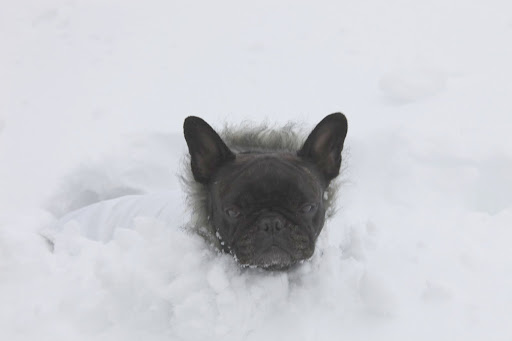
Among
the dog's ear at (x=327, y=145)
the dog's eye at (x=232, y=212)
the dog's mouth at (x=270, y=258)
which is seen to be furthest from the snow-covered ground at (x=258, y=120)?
the dog's ear at (x=327, y=145)

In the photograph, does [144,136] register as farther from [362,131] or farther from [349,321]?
[349,321]

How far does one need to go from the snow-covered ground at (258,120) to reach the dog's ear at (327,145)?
0.51m

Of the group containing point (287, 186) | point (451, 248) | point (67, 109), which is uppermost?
point (287, 186)

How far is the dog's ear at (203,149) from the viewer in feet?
9.92

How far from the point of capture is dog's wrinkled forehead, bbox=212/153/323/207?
290 cm

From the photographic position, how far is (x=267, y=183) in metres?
2.90

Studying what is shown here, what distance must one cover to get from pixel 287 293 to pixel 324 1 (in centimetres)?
510

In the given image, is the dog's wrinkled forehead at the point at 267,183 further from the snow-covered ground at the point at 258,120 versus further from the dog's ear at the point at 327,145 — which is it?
the snow-covered ground at the point at 258,120

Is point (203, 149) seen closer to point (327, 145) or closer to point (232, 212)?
point (232, 212)

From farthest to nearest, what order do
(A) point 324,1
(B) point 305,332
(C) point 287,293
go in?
(A) point 324,1 → (C) point 287,293 → (B) point 305,332

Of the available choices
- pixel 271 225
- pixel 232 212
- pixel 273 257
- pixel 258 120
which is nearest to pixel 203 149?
pixel 232 212

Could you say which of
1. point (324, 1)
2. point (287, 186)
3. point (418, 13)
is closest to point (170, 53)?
point (324, 1)

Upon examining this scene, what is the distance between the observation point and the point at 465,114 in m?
5.25

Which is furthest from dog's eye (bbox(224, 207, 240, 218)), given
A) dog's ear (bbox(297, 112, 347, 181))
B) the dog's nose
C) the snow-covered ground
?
dog's ear (bbox(297, 112, 347, 181))
